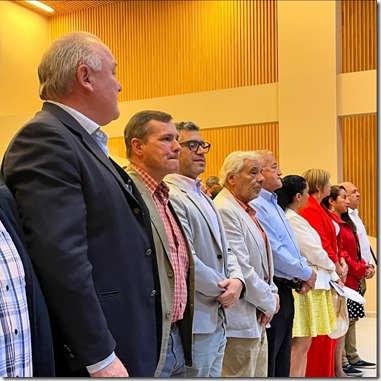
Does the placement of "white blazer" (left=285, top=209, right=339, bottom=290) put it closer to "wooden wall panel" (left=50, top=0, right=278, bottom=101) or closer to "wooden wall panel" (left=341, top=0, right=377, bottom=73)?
"wooden wall panel" (left=50, top=0, right=278, bottom=101)

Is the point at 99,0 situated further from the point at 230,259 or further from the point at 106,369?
the point at 106,369

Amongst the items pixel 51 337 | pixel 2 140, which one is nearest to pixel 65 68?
pixel 51 337

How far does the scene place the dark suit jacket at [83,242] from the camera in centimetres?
127

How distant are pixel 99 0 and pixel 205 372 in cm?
772

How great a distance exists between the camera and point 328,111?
19.8 feet

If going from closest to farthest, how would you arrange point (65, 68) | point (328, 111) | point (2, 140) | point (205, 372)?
point (65, 68) → point (205, 372) → point (328, 111) → point (2, 140)

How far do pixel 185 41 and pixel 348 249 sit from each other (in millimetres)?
4758

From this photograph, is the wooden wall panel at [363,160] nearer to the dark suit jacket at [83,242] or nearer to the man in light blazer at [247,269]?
the man in light blazer at [247,269]

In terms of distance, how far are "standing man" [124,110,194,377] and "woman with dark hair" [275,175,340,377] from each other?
159 centimetres

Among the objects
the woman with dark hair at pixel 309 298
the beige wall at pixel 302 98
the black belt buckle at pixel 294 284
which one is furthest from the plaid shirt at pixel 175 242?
the beige wall at pixel 302 98

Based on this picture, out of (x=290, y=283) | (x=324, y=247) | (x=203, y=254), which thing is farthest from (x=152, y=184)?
(x=324, y=247)

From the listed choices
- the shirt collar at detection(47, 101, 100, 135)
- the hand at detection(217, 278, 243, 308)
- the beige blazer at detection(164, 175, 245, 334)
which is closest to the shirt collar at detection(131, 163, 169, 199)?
the beige blazer at detection(164, 175, 245, 334)

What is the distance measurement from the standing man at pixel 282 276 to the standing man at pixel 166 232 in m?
1.05

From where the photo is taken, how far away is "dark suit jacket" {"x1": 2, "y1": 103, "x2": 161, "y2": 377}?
4.17ft
